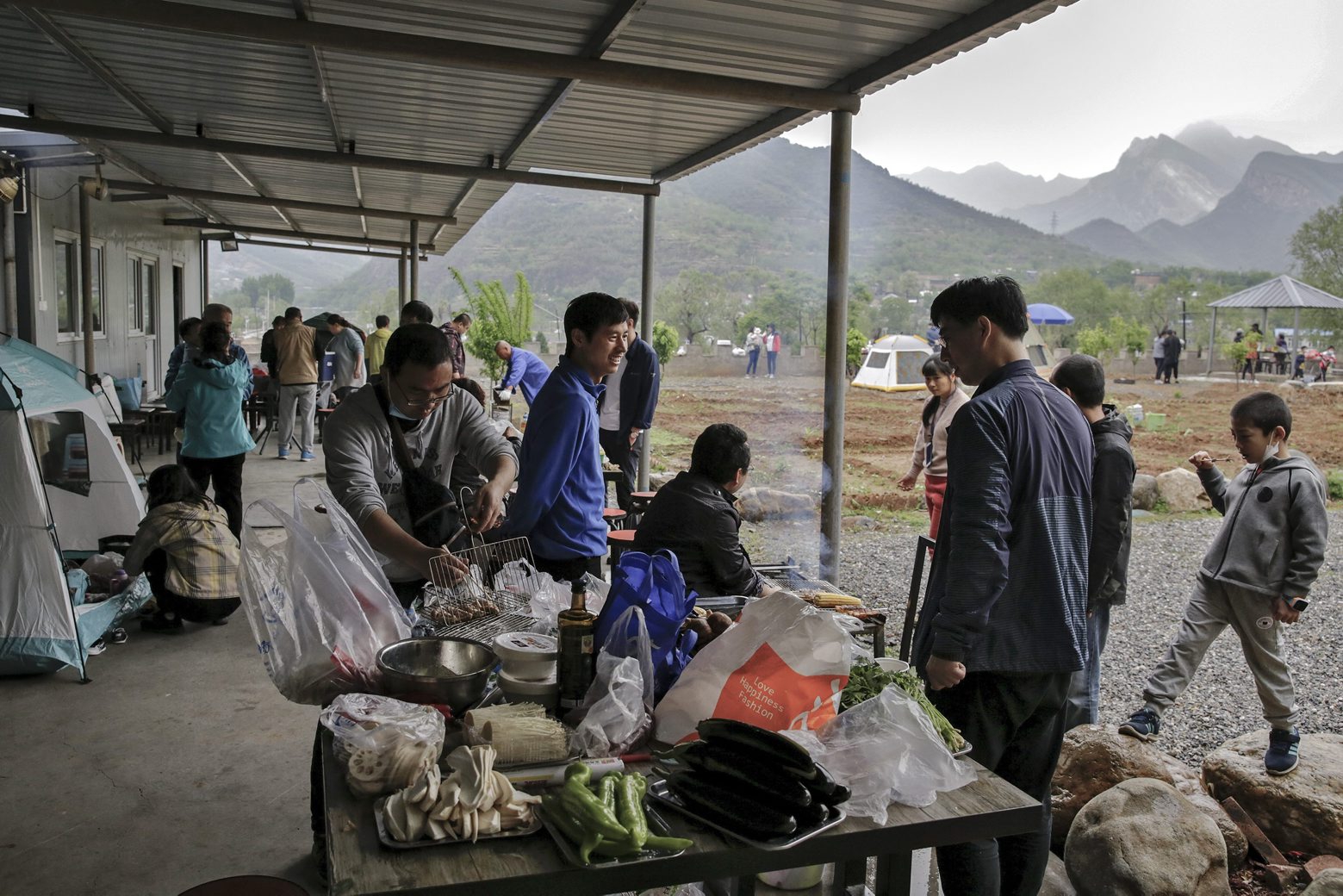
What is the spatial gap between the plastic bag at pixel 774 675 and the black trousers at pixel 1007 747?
637mm

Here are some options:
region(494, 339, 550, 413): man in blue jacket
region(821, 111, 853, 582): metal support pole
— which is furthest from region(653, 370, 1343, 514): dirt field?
region(821, 111, 853, 582): metal support pole

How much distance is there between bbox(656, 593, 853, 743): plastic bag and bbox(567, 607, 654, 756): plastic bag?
0.07 m

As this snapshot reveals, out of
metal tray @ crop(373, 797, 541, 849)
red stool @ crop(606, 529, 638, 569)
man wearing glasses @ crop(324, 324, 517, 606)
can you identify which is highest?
man wearing glasses @ crop(324, 324, 517, 606)

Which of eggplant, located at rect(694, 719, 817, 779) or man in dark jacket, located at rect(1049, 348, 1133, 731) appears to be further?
man in dark jacket, located at rect(1049, 348, 1133, 731)

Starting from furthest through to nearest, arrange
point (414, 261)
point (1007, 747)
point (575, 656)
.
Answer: point (414, 261) → point (1007, 747) → point (575, 656)

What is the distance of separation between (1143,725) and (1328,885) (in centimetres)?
163

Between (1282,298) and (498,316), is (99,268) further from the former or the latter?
(1282,298)

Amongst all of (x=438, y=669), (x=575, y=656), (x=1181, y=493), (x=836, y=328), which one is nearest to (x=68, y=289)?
(x=836, y=328)

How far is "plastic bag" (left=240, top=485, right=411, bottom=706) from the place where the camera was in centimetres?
228

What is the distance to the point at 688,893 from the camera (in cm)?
297

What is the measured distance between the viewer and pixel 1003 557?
2467 mm

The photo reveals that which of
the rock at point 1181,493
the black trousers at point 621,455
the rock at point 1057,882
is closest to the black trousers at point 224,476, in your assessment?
the black trousers at point 621,455

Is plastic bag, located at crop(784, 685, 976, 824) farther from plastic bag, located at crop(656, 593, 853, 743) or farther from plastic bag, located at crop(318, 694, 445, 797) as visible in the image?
plastic bag, located at crop(318, 694, 445, 797)

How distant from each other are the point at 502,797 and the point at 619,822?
23cm
